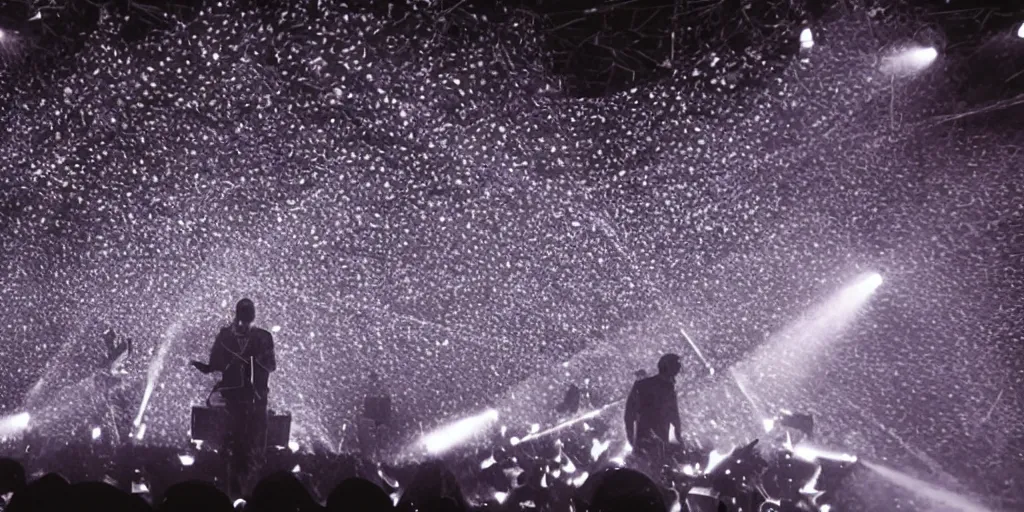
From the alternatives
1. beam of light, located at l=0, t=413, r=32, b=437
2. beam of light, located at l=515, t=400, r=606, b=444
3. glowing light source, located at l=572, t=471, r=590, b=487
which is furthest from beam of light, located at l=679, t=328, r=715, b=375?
beam of light, located at l=0, t=413, r=32, b=437

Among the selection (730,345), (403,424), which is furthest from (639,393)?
(403,424)

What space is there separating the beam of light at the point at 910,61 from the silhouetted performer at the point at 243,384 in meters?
4.18

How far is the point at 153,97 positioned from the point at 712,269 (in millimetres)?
4247

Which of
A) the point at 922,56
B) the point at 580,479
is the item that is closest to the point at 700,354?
the point at 580,479

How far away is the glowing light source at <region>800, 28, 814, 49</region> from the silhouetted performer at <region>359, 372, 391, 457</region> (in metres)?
3.62

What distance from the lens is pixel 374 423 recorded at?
173 inches

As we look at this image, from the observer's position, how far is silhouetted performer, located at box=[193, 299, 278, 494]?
318 cm

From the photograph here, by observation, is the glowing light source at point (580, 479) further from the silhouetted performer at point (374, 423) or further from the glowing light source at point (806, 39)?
the glowing light source at point (806, 39)

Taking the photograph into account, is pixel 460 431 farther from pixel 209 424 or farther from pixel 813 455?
pixel 813 455

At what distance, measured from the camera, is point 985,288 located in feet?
15.5

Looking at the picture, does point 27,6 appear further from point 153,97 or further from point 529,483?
point 529,483

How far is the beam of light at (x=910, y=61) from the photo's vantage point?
398cm

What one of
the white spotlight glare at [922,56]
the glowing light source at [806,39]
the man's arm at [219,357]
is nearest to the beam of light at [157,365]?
the man's arm at [219,357]

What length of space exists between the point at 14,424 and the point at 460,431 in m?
3.61
